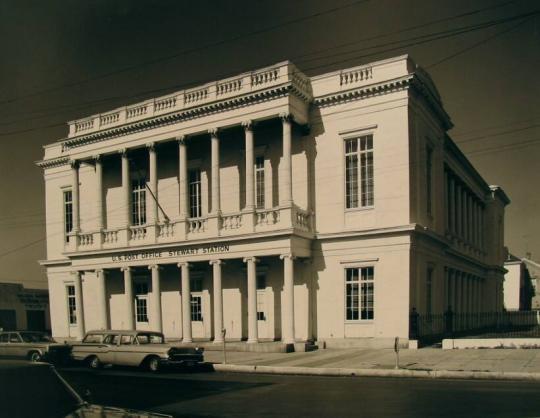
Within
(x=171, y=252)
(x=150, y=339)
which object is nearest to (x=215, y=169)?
(x=171, y=252)

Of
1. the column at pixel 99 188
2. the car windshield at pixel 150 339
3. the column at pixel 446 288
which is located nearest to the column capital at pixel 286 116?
the car windshield at pixel 150 339

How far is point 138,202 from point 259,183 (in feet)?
27.6

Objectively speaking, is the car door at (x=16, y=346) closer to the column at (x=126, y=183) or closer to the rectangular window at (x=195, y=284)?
the column at (x=126, y=183)

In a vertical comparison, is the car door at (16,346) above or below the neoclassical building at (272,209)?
below

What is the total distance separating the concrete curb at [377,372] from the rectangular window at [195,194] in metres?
11.1

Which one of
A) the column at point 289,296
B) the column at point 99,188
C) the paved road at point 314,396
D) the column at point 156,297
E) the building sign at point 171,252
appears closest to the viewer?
the paved road at point 314,396

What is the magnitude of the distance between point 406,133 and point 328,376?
11.5m

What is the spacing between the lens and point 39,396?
5445mm

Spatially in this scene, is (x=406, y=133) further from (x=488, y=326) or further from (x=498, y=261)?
(x=498, y=261)

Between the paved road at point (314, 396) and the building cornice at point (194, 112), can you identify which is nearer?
the paved road at point (314, 396)

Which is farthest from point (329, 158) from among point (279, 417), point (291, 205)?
point (279, 417)

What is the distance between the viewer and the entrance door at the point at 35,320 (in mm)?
43031

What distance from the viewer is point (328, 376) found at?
661 inches

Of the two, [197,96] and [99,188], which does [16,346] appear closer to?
[99,188]
